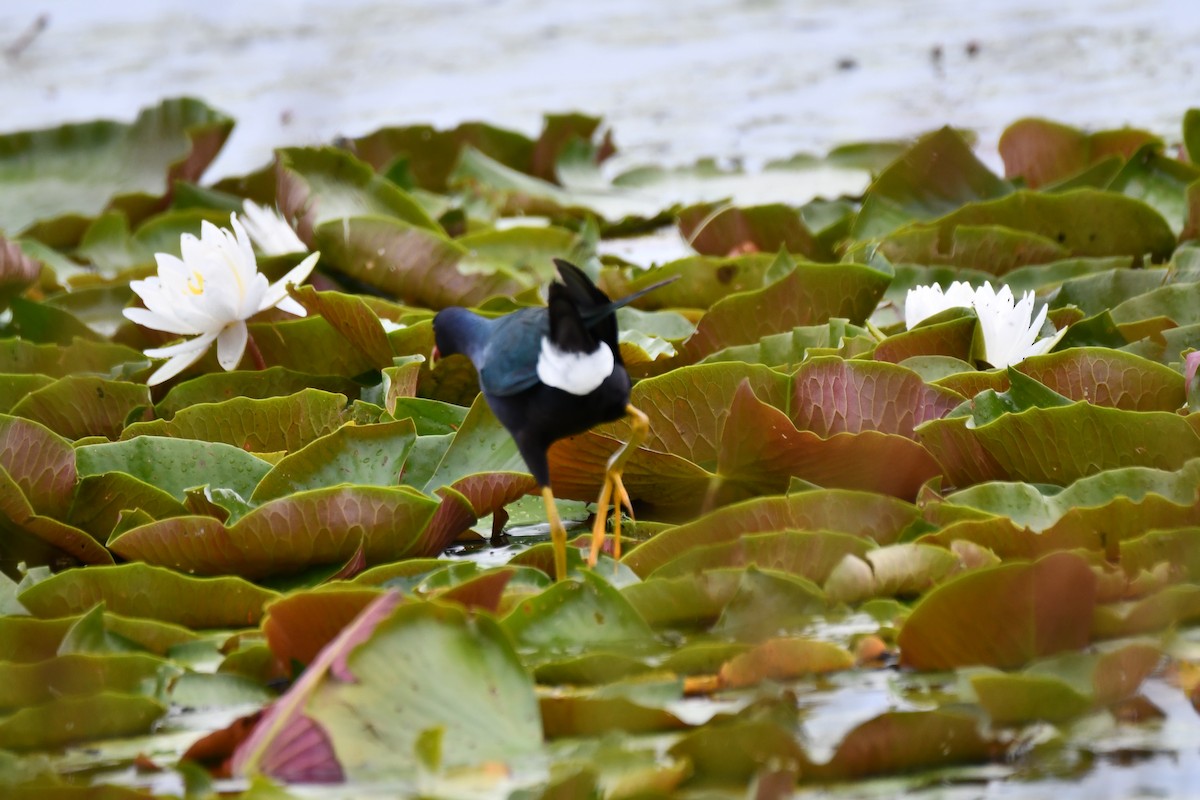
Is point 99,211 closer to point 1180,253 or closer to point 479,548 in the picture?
point 479,548

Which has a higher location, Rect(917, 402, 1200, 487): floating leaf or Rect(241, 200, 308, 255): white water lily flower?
Rect(241, 200, 308, 255): white water lily flower

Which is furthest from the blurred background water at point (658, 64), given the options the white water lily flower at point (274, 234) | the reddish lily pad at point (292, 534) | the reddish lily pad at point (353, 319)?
the reddish lily pad at point (292, 534)

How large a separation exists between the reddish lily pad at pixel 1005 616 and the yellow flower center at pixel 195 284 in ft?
4.92

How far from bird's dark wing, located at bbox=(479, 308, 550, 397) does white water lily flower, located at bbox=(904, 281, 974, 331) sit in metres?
0.75

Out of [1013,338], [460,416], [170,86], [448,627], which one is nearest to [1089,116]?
[1013,338]

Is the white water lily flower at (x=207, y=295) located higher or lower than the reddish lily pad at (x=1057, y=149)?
lower

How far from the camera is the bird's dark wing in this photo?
6.52 feet

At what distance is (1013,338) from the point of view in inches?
89.3

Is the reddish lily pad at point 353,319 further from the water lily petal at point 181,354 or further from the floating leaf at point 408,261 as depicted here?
the floating leaf at point 408,261

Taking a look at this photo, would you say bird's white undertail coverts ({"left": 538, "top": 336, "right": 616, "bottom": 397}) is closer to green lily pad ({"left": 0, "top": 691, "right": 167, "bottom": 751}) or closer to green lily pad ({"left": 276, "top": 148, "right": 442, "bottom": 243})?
green lily pad ({"left": 0, "top": 691, "right": 167, "bottom": 751})

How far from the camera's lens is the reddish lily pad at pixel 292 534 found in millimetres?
1896

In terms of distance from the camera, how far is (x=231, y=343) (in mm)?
2629

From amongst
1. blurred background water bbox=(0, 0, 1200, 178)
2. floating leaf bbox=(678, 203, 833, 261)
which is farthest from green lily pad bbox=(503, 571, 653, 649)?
floating leaf bbox=(678, 203, 833, 261)

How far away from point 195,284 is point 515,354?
2.65ft
